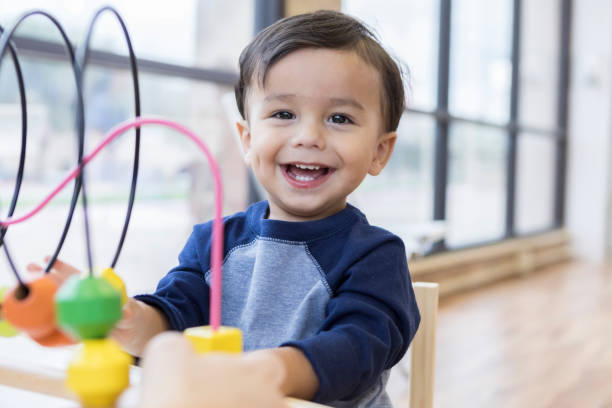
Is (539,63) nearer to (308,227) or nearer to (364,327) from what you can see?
(308,227)

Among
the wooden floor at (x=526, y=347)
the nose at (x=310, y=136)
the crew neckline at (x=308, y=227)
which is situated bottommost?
the wooden floor at (x=526, y=347)

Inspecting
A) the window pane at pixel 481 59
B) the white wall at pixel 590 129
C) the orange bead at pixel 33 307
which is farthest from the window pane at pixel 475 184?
the orange bead at pixel 33 307

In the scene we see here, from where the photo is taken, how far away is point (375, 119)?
84 cm

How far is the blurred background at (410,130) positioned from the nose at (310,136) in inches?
10.6

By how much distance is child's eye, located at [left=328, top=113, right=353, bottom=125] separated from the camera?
2.59ft

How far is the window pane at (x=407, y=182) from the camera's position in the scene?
3.63m

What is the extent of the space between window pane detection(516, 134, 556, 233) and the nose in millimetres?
4944

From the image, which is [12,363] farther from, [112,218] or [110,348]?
[112,218]

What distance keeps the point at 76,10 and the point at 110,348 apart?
1880mm

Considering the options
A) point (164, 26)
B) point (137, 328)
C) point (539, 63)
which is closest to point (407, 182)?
point (164, 26)

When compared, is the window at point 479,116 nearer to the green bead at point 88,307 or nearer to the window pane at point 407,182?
the window pane at point 407,182

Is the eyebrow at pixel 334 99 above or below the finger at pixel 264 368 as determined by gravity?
above

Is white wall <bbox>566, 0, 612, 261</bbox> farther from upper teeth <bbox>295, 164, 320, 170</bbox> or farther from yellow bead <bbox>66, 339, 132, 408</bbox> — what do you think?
yellow bead <bbox>66, 339, 132, 408</bbox>

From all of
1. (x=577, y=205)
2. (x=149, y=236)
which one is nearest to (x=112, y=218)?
(x=149, y=236)
